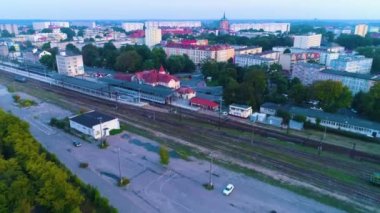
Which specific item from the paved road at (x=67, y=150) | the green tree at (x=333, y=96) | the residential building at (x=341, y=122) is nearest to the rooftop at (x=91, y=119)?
the paved road at (x=67, y=150)

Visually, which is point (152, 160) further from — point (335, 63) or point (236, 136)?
point (335, 63)

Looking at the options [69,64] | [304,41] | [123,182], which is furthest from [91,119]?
[304,41]

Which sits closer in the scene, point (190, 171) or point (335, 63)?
point (190, 171)

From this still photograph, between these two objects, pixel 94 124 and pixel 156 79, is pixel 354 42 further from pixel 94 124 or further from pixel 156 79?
pixel 94 124

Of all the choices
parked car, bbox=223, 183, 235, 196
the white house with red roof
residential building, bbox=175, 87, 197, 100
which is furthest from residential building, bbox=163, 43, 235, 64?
parked car, bbox=223, 183, 235, 196

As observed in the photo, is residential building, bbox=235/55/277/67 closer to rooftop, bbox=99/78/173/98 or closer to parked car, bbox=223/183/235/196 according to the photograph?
rooftop, bbox=99/78/173/98

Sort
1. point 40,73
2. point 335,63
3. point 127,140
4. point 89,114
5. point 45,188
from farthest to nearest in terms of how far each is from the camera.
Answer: point 40,73 → point 335,63 → point 89,114 → point 127,140 → point 45,188

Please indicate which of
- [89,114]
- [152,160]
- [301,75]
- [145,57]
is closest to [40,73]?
[145,57]

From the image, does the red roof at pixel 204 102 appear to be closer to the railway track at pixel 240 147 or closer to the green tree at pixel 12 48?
the railway track at pixel 240 147
